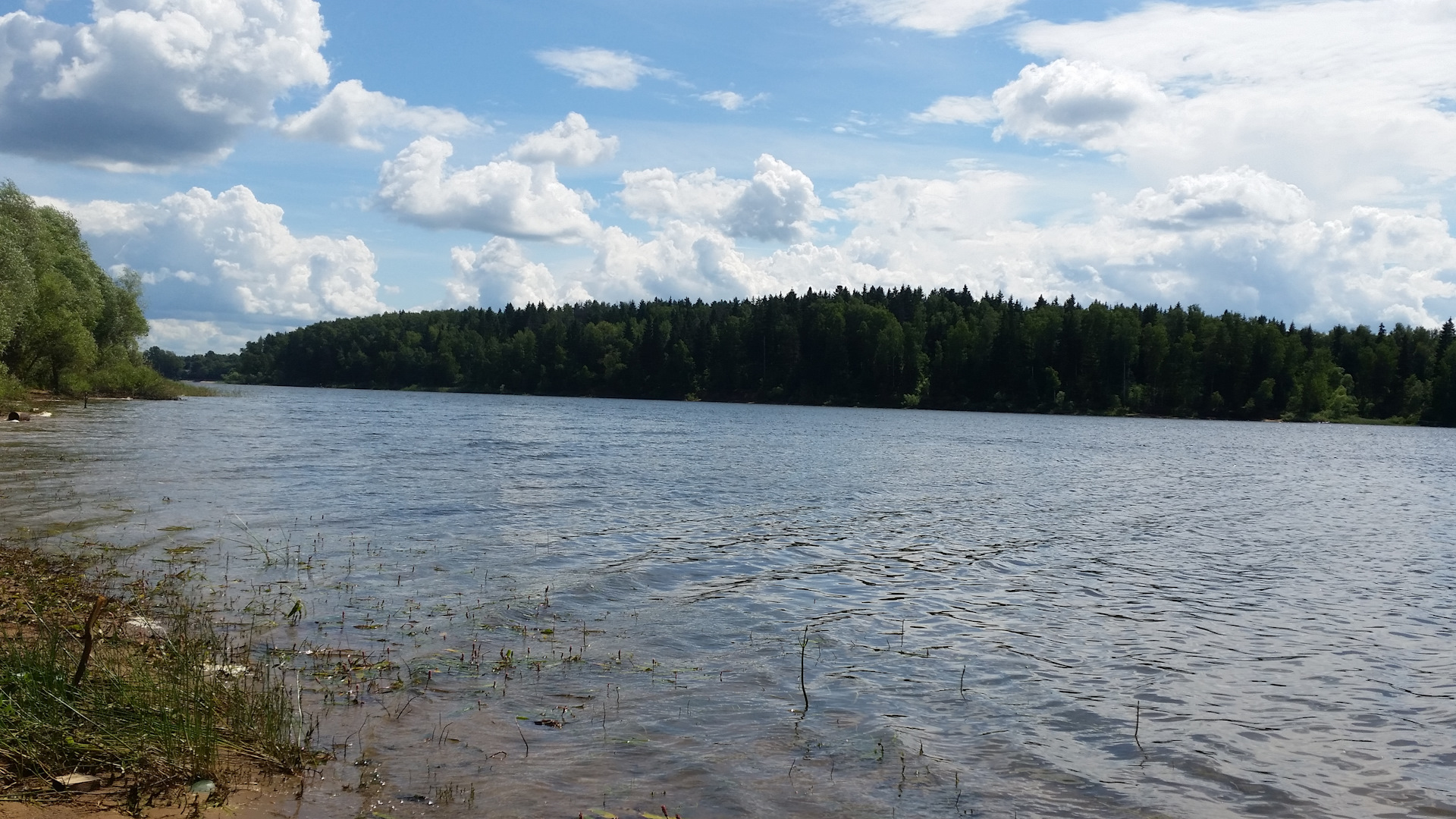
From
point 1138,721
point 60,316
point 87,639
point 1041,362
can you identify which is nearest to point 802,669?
point 1138,721

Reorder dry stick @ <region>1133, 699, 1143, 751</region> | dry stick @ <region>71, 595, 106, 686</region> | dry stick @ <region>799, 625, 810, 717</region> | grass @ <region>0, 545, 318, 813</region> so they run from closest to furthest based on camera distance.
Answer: dry stick @ <region>71, 595, 106, 686</region>
grass @ <region>0, 545, 318, 813</region>
dry stick @ <region>1133, 699, 1143, 751</region>
dry stick @ <region>799, 625, 810, 717</region>

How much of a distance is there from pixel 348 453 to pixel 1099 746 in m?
40.1

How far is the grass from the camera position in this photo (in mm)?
7102

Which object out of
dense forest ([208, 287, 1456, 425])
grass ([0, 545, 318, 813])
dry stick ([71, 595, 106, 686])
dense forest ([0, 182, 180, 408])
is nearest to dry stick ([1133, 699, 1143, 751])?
grass ([0, 545, 318, 813])

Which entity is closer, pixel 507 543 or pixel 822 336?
pixel 507 543

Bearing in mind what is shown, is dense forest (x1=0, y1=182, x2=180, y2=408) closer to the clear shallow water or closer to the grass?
the clear shallow water

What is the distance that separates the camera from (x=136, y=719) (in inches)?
305

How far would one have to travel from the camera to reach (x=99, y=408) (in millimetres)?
67438

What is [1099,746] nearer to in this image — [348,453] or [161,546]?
[161,546]

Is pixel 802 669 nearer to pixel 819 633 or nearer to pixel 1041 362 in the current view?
pixel 819 633

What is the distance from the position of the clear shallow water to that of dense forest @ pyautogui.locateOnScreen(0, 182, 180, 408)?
23.3 metres

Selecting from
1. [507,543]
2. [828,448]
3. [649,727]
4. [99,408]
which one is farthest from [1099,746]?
[99,408]

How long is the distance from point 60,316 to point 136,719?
69.7 meters

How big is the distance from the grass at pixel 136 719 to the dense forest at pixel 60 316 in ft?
167
